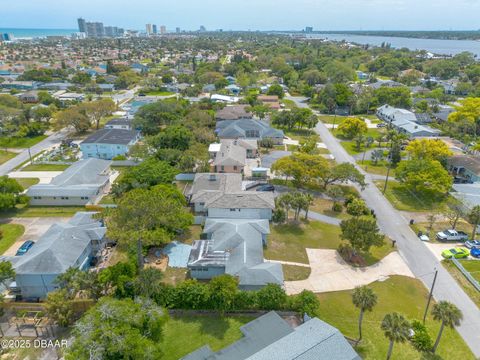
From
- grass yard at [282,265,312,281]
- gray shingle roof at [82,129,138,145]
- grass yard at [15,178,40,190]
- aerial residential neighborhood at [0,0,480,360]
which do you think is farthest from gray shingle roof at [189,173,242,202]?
grass yard at [15,178,40,190]

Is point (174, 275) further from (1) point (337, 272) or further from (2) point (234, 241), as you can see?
(1) point (337, 272)

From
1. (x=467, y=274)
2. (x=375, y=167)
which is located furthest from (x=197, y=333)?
(x=375, y=167)

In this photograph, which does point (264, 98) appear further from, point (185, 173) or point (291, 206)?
point (291, 206)

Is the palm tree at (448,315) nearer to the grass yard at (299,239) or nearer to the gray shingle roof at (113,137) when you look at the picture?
the grass yard at (299,239)

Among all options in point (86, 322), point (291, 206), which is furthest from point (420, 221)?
point (86, 322)

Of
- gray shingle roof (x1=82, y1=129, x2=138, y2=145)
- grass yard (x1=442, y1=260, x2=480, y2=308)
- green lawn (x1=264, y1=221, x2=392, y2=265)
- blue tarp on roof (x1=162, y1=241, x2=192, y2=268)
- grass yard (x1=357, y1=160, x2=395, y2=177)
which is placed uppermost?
gray shingle roof (x1=82, y1=129, x2=138, y2=145)

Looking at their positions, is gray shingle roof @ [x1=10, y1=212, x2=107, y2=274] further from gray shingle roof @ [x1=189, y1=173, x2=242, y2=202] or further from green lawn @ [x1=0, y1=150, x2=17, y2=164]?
green lawn @ [x1=0, y1=150, x2=17, y2=164]
